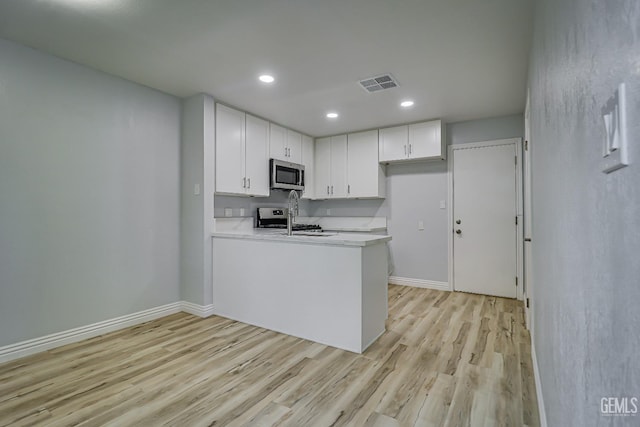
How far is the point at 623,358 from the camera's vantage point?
1.60 ft

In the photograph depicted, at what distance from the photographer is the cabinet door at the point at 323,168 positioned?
17.0 feet

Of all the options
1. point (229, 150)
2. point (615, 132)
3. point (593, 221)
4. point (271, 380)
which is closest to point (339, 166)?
point (229, 150)

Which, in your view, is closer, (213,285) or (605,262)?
(605,262)

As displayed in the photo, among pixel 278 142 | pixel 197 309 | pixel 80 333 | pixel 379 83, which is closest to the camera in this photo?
pixel 80 333

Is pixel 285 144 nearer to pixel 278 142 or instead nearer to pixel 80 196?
pixel 278 142

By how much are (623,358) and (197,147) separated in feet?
11.9

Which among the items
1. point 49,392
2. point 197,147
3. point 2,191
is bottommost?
point 49,392

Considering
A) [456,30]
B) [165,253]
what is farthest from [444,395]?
[165,253]

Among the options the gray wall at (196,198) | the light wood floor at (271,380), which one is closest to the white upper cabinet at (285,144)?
the gray wall at (196,198)

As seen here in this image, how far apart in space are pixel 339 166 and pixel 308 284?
8.99 ft

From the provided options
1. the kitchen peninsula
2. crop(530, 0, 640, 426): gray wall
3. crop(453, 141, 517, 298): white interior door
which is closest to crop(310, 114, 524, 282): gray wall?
crop(453, 141, 517, 298): white interior door

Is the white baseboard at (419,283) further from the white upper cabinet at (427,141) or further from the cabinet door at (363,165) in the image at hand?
the white upper cabinet at (427,141)

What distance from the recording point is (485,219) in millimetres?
4172

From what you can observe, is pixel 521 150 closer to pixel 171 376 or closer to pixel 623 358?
pixel 623 358
